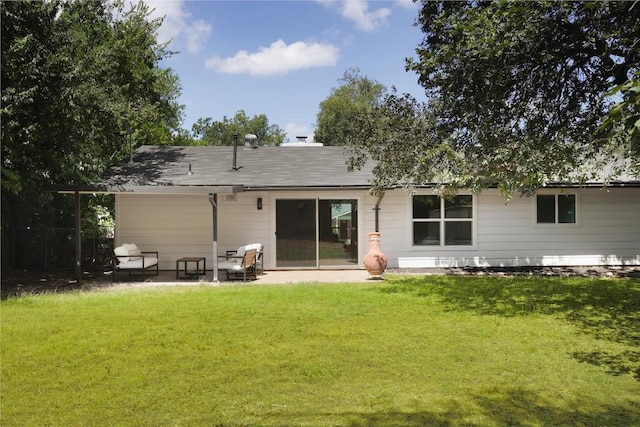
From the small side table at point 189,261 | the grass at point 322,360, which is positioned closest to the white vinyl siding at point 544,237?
the grass at point 322,360

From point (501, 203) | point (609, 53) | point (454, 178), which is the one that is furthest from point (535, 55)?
point (501, 203)

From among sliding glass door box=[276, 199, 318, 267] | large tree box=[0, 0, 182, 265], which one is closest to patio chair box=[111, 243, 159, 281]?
large tree box=[0, 0, 182, 265]

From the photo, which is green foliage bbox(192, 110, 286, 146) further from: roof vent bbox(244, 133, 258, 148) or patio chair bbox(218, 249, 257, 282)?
patio chair bbox(218, 249, 257, 282)

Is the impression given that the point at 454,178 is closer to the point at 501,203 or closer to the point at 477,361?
the point at 477,361

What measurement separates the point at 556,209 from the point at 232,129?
43316 millimetres

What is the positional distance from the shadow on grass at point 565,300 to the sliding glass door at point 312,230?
7.91 ft

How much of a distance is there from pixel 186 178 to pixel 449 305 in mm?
8343

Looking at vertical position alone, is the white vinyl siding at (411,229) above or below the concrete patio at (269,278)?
above

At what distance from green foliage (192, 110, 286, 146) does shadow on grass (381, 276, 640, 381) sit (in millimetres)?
42683

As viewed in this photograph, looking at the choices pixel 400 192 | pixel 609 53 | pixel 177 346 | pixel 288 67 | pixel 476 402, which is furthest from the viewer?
pixel 288 67

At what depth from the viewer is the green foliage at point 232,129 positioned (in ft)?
173

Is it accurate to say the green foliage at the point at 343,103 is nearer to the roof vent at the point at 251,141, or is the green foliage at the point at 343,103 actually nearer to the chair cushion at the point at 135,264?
the roof vent at the point at 251,141

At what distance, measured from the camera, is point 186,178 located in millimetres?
13680

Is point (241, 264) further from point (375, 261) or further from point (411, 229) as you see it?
point (411, 229)
